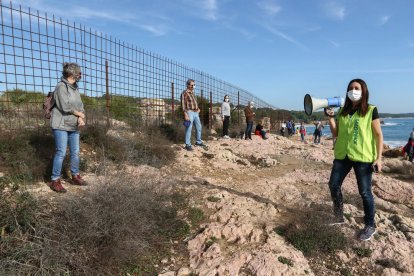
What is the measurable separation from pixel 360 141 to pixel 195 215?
224 centimetres

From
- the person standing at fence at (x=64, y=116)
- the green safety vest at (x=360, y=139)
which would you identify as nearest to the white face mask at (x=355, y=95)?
the green safety vest at (x=360, y=139)

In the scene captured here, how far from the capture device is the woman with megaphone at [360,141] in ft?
13.2

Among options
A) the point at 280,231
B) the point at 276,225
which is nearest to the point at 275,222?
the point at 276,225

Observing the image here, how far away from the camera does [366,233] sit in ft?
14.0

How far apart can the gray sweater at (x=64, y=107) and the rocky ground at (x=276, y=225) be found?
3.65 ft

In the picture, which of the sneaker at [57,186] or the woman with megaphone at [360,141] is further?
the sneaker at [57,186]

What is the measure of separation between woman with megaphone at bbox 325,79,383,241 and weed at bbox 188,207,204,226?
1826 millimetres

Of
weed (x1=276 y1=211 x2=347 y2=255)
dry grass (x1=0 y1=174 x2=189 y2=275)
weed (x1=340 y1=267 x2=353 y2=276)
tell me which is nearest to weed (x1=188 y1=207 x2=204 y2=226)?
dry grass (x1=0 y1=174 x2=189 y2=275)

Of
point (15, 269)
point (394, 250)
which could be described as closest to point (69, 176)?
point (15, 269)

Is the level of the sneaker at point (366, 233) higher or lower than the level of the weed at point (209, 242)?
higher

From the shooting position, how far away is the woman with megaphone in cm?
403

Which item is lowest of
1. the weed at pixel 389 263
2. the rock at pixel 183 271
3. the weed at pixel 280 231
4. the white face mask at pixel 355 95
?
the rock at pixel 183 271

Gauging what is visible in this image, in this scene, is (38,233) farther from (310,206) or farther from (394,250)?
(394,250)

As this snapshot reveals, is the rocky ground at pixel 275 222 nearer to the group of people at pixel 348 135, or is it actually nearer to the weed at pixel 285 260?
the weed at pixel 285 260
